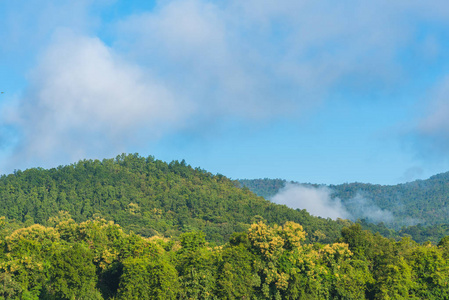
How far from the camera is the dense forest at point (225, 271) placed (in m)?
73.8

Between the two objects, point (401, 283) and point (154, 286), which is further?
point (401, 283)

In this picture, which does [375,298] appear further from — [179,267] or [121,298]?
[121,298]

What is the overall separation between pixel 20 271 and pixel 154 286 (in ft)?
62.5

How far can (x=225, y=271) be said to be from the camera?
7569 centimetres

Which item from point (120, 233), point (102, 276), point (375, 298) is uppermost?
point (120, 233)

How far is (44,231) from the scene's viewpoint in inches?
3743

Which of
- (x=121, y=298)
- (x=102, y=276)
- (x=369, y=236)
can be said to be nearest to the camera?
(x=121, y=298)

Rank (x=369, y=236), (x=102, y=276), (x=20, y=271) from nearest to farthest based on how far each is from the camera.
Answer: (x=20, y=271) → (x=102, y=276) → (x=369, y=236)

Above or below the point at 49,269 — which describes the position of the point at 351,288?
below

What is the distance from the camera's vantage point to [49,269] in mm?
77188

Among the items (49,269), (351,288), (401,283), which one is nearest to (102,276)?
(49,269)

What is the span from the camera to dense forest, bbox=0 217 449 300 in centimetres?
7381

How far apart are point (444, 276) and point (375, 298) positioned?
33.2ft

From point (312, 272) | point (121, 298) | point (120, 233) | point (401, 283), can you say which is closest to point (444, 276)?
point (401, 283)
